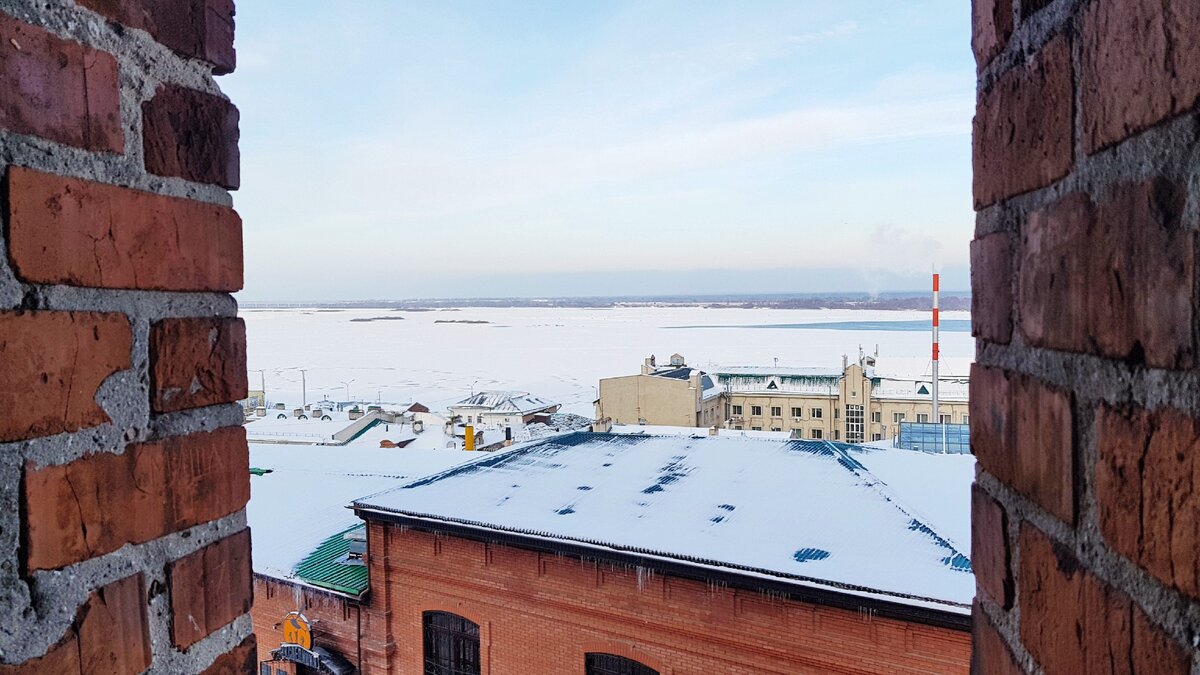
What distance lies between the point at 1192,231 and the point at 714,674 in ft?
32.0

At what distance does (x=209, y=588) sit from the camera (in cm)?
112

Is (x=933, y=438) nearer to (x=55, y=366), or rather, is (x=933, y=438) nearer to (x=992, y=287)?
(x=992, y=287)

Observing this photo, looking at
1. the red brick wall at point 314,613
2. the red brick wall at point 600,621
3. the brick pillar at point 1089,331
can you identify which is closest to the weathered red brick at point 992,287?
the brick pillar at point 1089,331

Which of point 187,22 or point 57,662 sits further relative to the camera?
point 187,22

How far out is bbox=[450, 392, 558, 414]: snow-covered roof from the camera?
43312 mm

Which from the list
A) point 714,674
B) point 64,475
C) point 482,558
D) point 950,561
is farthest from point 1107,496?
point 482,558

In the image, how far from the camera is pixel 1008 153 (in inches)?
37.4

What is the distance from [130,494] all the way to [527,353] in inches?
3518

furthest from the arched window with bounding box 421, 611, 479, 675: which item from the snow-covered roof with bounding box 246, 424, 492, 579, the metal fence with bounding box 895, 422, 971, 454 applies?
the metal fence with bounding box 895, 422, 971, 454

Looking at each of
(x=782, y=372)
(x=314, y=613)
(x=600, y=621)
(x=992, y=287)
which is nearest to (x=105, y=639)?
(x=992, y=287)

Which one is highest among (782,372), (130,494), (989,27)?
(989,27)

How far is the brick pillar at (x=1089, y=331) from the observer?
1.85 feet

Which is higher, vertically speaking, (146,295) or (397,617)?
(146,295)

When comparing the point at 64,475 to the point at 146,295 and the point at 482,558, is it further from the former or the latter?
the point at 482,558
